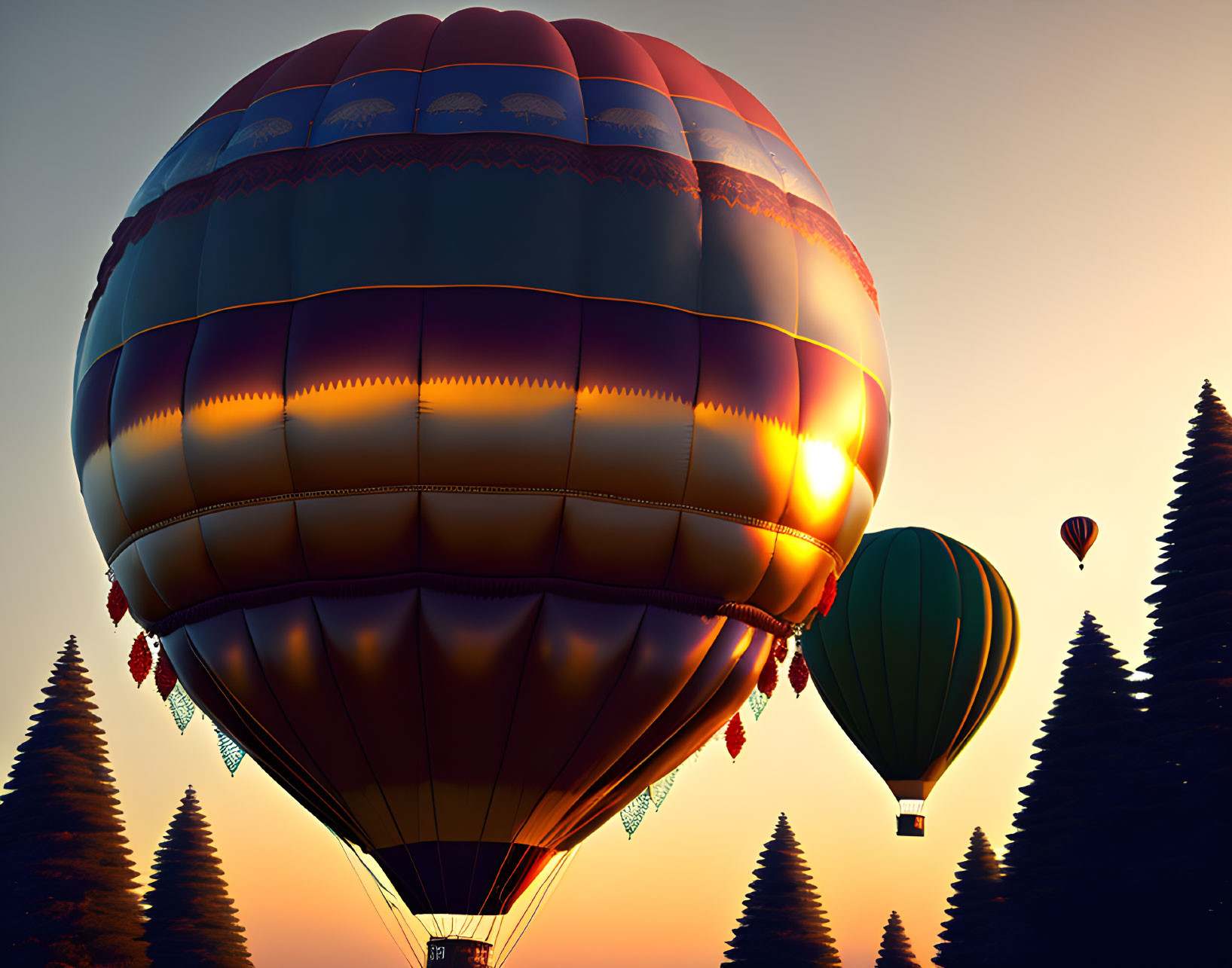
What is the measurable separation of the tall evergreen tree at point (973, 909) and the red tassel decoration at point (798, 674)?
70.0 ft

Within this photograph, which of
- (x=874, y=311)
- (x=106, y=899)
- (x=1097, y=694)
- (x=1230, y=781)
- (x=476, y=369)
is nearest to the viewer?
(x=476, y=369)

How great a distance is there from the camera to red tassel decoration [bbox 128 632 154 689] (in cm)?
1357

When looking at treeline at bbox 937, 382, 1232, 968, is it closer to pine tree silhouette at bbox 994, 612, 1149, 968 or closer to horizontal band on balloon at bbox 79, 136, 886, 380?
pine tree silhouette at bbox 994, 612, 1149, 968

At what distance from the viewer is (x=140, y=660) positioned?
13.6 m

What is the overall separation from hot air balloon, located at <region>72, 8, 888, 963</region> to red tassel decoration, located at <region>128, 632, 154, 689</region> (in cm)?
53

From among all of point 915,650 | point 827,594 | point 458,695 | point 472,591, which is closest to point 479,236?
point 472,591

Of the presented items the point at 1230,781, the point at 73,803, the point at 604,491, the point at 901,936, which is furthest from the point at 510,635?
the point at 901,936

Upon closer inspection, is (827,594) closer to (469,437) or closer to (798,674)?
(798,674)

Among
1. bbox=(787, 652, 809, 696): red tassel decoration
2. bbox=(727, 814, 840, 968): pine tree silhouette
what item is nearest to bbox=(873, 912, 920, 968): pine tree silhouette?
bbox=(727, 814, 840, 968): pine tree silhouette

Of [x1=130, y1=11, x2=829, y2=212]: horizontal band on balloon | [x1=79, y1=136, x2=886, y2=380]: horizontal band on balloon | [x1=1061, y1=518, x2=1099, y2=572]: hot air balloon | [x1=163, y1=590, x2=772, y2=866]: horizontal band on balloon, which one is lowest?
[x1=163, y1=590, x2=772, y2=866]: horizontal band on balloon

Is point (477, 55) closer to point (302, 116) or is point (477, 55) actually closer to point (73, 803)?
point (302, 116)

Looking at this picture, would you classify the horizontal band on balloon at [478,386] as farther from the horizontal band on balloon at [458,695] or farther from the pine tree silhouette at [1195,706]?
the pine tree silhouette at [1195,706]

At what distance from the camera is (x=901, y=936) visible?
43.7 meters

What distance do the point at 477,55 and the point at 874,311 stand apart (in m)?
4.47
